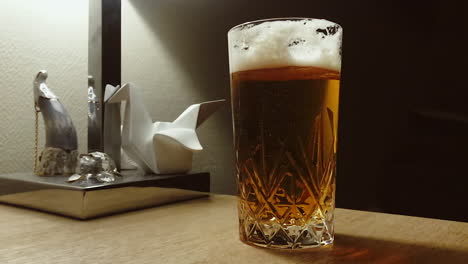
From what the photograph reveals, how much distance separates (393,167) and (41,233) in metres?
0.66

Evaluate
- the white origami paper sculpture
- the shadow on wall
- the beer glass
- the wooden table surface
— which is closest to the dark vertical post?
the white origami paper sculpture

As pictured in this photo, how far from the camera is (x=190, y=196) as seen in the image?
90cm

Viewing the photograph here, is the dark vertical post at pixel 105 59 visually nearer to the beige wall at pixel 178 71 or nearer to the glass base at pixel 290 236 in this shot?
the beige wall at pixel 178 71

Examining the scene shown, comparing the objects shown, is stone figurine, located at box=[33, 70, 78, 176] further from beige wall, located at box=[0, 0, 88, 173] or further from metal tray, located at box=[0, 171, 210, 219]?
beige wall, located at box=[0, 0, 88, 173]

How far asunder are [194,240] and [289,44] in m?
0.28

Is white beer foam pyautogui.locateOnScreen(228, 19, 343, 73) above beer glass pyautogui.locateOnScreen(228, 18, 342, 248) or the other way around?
above

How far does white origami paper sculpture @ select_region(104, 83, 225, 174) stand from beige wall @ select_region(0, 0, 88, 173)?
300 millimetres

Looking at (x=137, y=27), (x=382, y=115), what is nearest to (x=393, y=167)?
(x=382, y=115)

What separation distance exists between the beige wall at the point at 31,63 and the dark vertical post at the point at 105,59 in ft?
0.81

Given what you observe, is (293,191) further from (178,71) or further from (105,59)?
(178,71)

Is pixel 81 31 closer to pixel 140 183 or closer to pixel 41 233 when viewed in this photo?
pixel 140 183

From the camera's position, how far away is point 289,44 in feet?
1.63

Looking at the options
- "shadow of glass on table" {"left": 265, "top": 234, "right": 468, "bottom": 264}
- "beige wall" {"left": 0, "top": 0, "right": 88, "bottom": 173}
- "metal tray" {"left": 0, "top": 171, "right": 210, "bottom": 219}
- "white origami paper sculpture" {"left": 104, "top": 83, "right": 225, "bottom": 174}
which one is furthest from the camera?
"beige wall" {"left": 0, "top": 0, "right": 88, "bottom": 173}

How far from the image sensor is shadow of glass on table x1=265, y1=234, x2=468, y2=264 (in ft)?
1.55
